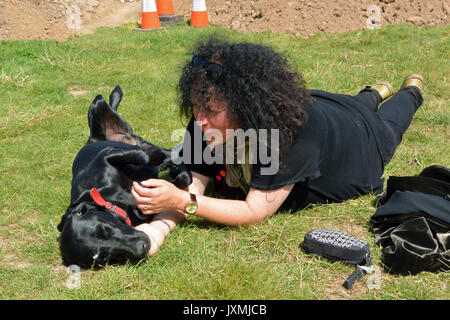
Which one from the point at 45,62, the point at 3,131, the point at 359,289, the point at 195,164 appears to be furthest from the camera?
the point at 45,62

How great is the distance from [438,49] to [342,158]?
13.4ft

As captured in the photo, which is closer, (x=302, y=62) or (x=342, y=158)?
(x=342, y=158)

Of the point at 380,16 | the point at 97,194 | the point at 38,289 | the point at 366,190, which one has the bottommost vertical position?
the point at 38,289

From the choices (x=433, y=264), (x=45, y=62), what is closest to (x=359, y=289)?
(x=433, y=264)

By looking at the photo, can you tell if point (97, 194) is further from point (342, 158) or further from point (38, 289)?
point (342, 158)

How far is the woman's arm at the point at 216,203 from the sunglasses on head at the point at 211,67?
67 cm

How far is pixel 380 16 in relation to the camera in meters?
7.80

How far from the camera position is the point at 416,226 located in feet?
8.72

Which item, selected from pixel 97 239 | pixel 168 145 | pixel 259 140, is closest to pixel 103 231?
pixel 97 239

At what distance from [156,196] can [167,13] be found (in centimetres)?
749

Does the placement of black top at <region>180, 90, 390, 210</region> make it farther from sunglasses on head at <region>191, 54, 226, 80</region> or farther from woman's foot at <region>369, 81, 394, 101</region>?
woman's foot at <region>369, 81, 394, 101</region>

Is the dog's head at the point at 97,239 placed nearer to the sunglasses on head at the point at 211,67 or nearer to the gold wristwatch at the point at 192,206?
the gold wristwatch at the point at 192,206

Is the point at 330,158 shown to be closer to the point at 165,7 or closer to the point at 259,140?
the point at 259,140

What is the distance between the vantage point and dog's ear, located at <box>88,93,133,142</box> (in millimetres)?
3639
